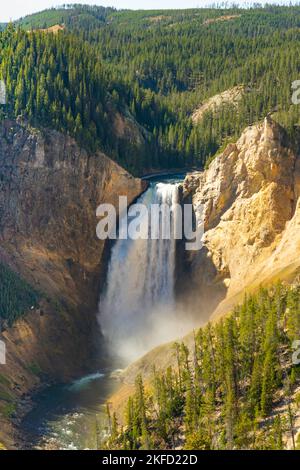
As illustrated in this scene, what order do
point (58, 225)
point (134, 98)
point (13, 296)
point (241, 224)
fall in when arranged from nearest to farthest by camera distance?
point (241, 224), point (13, 296), point (58, 225), point (134, 98)

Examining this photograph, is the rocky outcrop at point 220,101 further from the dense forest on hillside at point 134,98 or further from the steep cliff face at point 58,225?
the steep cliff face at point 58,225

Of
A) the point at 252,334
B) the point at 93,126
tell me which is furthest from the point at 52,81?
the point at 252,334

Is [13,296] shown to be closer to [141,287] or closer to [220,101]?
[141,287]

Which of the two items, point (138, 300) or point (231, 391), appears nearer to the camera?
point (231, 391)

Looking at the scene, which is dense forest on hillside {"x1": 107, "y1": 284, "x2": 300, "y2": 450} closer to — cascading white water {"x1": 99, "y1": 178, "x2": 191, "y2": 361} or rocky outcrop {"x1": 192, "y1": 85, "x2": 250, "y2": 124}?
cascading white water {"x1": 99, "y1": 178, "x2": 191, "y2": 361}

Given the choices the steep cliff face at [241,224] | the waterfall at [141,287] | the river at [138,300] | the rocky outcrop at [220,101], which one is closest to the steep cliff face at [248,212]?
the steep cliff face at [241,224]

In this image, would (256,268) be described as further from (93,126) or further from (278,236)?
(93,126)

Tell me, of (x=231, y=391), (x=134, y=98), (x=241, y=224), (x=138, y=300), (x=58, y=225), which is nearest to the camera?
(x=231, y=391)

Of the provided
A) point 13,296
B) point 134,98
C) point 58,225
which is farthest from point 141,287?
point 134,98
